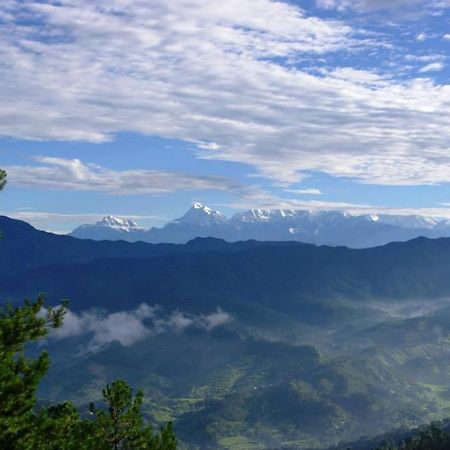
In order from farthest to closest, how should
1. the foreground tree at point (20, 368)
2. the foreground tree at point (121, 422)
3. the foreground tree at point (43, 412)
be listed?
the foreground tree at point (121, 422)
the foreground tree at point (43, 412)
the foreground tree at point (20, 368)

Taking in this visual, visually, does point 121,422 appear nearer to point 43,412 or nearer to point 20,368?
point 43,412

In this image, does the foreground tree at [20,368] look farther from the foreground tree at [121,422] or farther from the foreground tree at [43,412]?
the foreground tree at [121,422]

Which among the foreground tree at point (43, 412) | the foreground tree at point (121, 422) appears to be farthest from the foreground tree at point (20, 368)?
the foreground tree at point (121, 422)

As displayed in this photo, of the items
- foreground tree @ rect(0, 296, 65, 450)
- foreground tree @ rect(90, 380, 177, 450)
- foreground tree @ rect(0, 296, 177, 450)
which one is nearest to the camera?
foreground tree @ rect(0, 296, 65, 450)

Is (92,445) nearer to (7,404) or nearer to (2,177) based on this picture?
(7,404)

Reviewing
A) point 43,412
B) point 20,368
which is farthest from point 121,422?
point 20,368

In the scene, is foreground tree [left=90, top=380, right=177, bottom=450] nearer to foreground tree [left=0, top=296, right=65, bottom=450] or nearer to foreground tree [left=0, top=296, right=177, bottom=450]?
foreground tree [left=0, top=296, right=177, bottom=450]

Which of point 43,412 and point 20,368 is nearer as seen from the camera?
point 20,368

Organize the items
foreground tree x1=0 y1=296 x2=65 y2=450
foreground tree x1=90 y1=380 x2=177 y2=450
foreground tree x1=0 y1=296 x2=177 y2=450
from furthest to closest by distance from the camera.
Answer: foreground tree x1=90 y1=380 x2=177 y2=450, foreground tree x1=0 y1=296 x2=177 y2=450, foreground tree x1=0 y1=296 x2=65 y2=450

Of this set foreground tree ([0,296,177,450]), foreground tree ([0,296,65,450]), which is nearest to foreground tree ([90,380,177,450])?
foreground tree ([0,296,177,450])

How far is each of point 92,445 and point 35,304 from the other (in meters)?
13.0

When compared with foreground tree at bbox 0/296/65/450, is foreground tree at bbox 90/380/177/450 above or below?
below

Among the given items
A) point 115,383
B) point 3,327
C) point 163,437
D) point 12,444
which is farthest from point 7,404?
point 163,437

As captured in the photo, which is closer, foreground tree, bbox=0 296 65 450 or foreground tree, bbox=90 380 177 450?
foreground tree, bbox=0 296 65 450
